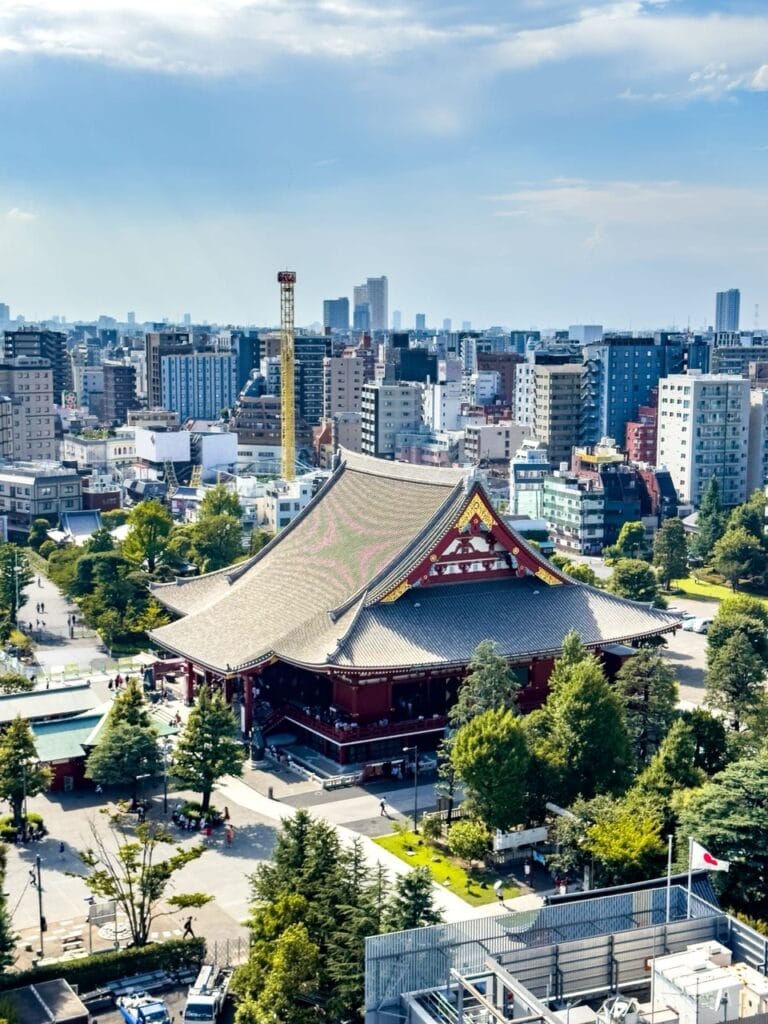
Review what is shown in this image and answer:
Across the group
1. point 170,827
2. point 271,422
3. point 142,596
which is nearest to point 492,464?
point 271,422

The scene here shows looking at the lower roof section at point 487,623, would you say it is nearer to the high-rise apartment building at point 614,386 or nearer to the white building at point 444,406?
the high-rise apartment building at point 614,386

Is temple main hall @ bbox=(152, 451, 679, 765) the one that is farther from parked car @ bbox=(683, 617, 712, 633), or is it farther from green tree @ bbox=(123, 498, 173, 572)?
green tree @ bbox=(123, 498, 173, 572)

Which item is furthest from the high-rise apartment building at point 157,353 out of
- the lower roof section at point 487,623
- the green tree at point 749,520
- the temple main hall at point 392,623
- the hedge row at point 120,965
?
the hedge row at point 120,965

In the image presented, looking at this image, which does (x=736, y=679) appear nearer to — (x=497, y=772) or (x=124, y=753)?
(x=497, y=772)

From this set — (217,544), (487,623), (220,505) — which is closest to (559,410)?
(220,505)

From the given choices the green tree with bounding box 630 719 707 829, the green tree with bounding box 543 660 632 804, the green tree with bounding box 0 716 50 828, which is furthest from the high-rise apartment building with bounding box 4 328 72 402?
the green tree with bounding box 630 719 707 829

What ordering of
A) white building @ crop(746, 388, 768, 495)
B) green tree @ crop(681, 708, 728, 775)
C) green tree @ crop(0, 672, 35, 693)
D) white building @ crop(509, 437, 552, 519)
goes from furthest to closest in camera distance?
1. white building @ crop(746, 388, 768, 495)
2. white building @ crop(509, 437, 552, 519)
3. green tree @ crop(0, 672, 35, 693)
4. green tree @ crop(681, 708, 728, 775)

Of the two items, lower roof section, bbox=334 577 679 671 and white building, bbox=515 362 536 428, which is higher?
white building, bbox=515 362 536 428

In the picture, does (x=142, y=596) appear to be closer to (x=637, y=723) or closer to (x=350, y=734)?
(x=350, y=734)
